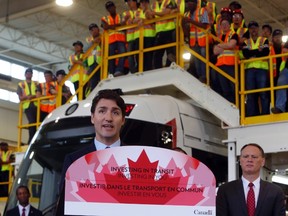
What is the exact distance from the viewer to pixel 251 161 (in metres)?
4.73

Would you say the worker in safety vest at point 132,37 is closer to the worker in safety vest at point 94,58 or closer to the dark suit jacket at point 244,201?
the worker in safety vest at point 94,58

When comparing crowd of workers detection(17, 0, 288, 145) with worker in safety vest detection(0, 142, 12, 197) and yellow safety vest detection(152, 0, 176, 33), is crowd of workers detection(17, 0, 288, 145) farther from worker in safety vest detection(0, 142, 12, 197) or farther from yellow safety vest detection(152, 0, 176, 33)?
worker in safety vest detection(0, 142, 12, 197)

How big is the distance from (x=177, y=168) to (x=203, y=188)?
6.1 inches

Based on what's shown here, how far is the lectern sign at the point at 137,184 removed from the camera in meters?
2.64

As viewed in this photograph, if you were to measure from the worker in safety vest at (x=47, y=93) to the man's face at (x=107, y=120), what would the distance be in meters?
8.88

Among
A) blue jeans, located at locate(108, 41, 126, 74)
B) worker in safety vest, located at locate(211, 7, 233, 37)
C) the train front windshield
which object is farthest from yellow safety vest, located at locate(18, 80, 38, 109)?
the train front windshield

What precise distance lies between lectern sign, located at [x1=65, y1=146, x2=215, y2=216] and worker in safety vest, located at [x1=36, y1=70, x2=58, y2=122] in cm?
922

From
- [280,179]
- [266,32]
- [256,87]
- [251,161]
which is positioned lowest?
[251,161]

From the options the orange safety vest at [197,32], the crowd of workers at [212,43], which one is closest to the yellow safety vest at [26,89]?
the crowd of workers at [212,43]

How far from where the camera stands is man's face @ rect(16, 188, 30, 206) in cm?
791

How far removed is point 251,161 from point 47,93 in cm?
920

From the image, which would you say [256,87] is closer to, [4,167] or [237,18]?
[237,18]

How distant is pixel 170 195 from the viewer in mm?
2678

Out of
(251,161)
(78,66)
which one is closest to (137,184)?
(251,161)
